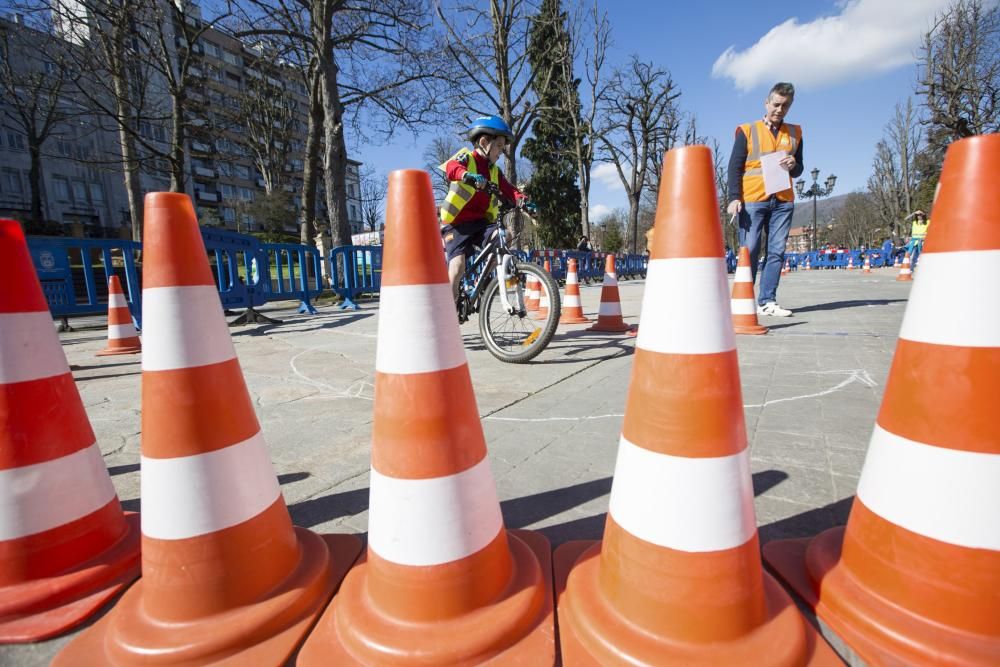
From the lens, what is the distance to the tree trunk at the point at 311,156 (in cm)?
1544

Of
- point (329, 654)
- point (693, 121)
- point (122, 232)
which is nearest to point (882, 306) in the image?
point (329, 654)

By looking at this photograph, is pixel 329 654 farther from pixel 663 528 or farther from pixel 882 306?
Result: pixel 882 306

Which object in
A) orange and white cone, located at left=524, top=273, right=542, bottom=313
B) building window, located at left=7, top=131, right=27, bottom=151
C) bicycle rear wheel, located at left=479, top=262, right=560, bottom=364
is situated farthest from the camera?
building window, located at left=7, top=131, right=27, bottom=151

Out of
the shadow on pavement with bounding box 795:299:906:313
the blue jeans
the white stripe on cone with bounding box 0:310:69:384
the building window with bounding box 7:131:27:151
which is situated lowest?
the shadow on pavement with bounding box 795:299:906:313

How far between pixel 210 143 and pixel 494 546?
70.7ft

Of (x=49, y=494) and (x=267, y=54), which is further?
(x=267, y=54)

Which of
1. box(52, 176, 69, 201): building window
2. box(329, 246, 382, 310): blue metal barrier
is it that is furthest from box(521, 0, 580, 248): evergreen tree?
box(52, 176, 69, 201): building window

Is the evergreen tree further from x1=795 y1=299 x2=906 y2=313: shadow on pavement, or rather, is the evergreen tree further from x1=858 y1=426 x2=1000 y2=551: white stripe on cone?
x1=858 y1=426 x2=1000 y2=551: white stripe on cone

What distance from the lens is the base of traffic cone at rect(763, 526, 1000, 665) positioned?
947 mm

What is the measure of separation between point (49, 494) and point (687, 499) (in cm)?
173

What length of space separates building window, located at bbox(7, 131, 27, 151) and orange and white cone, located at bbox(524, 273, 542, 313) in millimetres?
46162

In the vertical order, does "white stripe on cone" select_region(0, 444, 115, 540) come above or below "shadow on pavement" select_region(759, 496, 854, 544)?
above

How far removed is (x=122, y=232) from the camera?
40281mm

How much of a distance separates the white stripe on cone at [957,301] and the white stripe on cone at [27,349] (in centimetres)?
221
